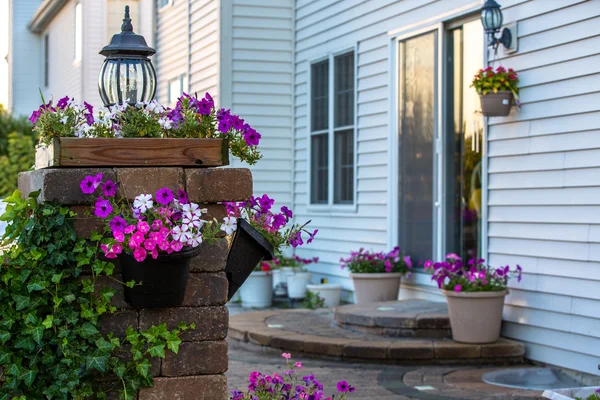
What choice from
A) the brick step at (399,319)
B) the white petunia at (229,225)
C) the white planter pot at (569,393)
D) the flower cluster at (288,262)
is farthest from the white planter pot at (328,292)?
the white petunia at (229,225)

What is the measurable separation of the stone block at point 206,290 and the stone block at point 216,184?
30 centimetres

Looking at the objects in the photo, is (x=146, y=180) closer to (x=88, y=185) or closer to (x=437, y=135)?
(x=88, y=185)

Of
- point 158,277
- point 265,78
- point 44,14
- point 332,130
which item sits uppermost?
point 44,14

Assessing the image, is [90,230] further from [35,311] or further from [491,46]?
[491,46]

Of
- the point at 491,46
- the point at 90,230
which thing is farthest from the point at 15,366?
the point at 491,46

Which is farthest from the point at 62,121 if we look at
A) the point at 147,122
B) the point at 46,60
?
the point at 46,60

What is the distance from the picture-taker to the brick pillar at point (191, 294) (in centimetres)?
339

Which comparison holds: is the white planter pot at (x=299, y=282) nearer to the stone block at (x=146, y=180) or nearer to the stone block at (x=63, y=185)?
the stone block at (x=146, y=180)

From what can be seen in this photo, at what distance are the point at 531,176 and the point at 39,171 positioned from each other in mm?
4548

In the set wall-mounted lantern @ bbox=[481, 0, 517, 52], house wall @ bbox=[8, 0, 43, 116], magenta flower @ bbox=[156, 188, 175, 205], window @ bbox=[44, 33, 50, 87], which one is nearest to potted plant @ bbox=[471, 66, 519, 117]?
wall-mounted lantern @ bbox=[481, 0, 517, 52]

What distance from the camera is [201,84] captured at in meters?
12.5

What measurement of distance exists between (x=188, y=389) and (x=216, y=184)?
0.78 meters

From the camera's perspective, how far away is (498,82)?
7.07 m

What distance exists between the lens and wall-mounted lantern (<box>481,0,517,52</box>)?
714 cm
